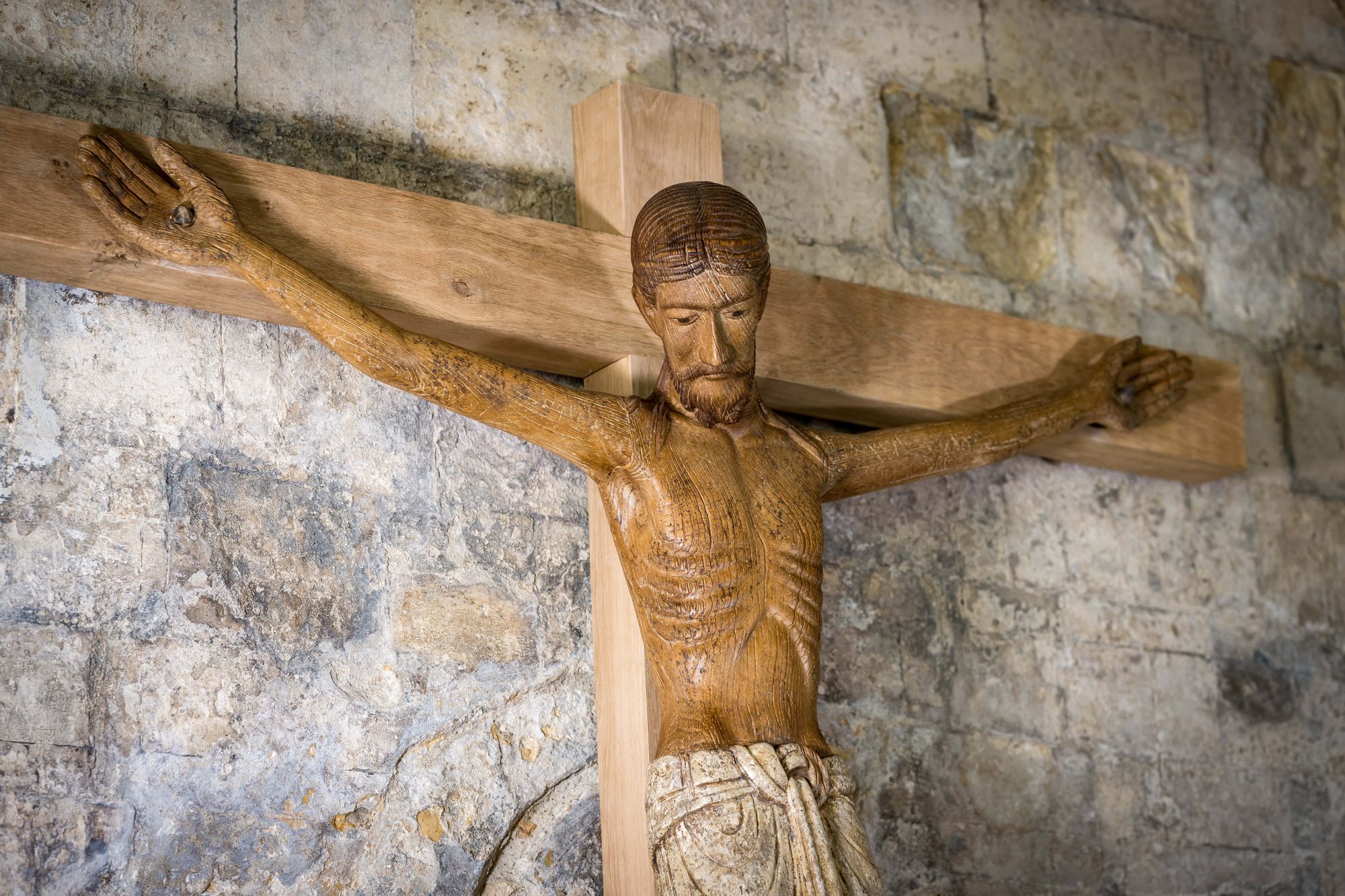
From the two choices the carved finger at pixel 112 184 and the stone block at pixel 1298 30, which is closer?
the carved finger at pixel 112 184

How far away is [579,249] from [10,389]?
1.00 meters

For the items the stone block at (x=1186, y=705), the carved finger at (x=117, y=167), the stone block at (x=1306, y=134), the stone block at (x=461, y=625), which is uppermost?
the stone block at (x=1306, y=134)

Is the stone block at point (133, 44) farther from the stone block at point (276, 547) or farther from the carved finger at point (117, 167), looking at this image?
the stone block at point (276, 547)

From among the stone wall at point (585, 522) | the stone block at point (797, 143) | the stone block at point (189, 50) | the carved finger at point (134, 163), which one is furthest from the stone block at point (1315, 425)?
the carved finger at point (134, 163)

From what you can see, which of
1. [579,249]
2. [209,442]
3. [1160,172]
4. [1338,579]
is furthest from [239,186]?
[1338,579]

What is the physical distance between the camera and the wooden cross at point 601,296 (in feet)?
8.30

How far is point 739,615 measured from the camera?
2682 mm

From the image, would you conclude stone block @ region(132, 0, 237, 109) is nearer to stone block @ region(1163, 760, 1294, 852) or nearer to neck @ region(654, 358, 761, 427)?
neck @ region(654, 358, 761, 427)

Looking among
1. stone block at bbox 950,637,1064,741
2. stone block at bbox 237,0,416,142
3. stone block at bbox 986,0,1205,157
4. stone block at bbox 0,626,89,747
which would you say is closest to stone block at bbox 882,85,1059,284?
stone block at bbox 986,0,1205,157

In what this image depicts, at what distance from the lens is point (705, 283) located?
266cm

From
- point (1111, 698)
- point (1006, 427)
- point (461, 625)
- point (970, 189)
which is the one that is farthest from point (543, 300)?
point (1111, 698)

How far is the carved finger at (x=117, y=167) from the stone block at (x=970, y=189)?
5.72 feet

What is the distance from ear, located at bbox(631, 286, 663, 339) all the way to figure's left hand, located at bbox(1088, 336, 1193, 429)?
3.50 feet

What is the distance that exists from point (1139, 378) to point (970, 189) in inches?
25.2
